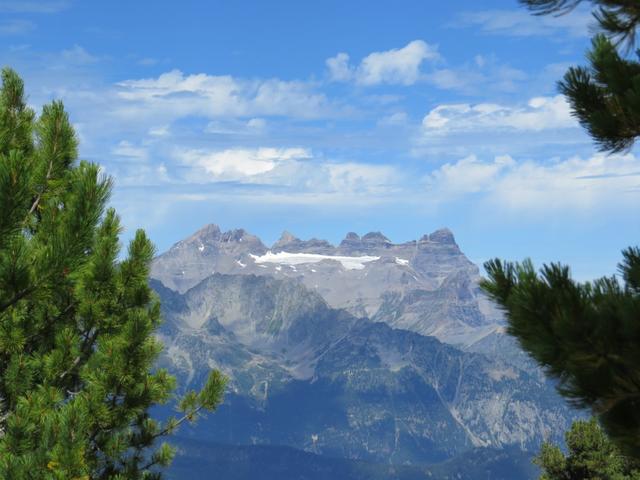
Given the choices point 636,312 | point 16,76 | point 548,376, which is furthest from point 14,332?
point 636,312

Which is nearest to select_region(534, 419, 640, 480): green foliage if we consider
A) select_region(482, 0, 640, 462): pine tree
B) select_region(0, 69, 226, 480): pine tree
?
select_region(0, 69, 226, 480): pine tree

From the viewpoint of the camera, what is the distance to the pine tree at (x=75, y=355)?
49.2 feet

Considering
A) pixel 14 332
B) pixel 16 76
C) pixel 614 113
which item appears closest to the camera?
pixel 614 113

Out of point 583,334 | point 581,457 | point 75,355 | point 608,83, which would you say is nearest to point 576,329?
point 583,334

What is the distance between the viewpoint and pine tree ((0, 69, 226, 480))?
590 inches

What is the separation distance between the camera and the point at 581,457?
55.1 metres

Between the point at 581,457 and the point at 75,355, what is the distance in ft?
149

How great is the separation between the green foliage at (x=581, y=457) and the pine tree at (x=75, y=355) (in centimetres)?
3978

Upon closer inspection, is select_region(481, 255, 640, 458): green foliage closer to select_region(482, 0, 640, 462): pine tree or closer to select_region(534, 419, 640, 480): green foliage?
select_region(482, 0, 640, 462): pine tree

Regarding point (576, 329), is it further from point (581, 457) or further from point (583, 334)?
point (581, 457)

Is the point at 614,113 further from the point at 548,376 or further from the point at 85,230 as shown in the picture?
the point at 85,230

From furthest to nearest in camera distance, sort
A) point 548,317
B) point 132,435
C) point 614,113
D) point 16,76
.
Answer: point 132,435
point 16,76
point 614,113
point 548,317

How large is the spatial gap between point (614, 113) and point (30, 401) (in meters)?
12.1

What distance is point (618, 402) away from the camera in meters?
10.4
